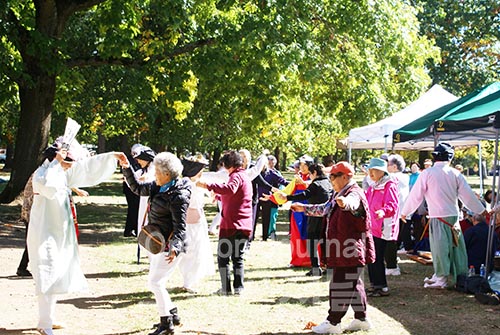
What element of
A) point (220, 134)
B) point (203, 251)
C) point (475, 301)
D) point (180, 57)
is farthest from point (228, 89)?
point (220, 134)

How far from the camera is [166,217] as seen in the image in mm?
6773

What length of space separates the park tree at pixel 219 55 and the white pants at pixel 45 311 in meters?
9.84

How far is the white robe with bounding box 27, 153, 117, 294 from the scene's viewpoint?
21.5 feet

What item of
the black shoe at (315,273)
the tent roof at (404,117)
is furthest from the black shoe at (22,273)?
the tent roof at (404,117)

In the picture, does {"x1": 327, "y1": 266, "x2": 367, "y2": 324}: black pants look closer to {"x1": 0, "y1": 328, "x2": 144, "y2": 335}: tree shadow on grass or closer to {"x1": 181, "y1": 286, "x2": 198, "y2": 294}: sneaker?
{"x1": 0, "y1": 328, "x2": 144, "y2": 335}: tree shadow on grass

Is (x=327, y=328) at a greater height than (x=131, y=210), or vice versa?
(x=131, y=210)

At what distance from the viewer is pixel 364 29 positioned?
19609mm

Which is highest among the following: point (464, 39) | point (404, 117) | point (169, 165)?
point (464, 39)

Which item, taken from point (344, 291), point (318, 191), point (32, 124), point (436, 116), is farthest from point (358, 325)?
point (32, 124)

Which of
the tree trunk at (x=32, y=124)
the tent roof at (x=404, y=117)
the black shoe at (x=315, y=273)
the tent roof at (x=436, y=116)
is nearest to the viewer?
the tent roof at (x=436, y=116)

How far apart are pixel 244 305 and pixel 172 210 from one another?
218 centimetres

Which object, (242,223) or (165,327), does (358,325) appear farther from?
(242,223)

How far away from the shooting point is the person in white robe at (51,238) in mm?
6539

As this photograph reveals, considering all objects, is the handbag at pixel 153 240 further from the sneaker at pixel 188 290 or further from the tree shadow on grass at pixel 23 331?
the sneaker at pixel 188 290
